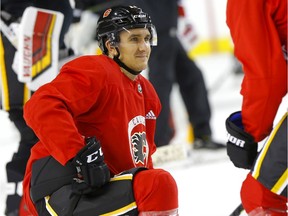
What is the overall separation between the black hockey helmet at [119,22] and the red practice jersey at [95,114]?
0.07 m

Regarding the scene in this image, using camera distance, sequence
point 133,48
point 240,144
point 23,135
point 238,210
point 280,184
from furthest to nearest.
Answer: point 23,135 → point 238,210 → point 133,48 → point 240,144 → point 280,184

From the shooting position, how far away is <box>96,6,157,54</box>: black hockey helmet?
2320 mm

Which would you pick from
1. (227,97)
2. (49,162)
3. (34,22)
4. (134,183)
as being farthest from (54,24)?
(227,97)

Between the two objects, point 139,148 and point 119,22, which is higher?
point 119,22

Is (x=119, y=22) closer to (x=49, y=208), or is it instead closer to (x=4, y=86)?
(x=49, y=208)

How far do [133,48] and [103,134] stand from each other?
0.26m

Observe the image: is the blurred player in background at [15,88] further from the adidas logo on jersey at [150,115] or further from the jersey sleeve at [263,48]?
the jersey sleeve at [263,48]

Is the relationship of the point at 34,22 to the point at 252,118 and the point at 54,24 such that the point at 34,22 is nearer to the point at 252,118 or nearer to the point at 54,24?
the point at 54,24

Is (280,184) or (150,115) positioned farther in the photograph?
(150,115)

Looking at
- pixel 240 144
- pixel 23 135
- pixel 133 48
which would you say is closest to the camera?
pixel 240 144

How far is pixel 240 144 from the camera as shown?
2.22 meters

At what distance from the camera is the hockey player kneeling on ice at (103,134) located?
83.4 inches

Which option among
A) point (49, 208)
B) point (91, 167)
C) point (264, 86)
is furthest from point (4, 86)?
point (264, 86)

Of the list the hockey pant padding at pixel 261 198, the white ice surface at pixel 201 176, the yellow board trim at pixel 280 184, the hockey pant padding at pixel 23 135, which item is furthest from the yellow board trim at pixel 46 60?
the yellow board trim at pixel 280 184
